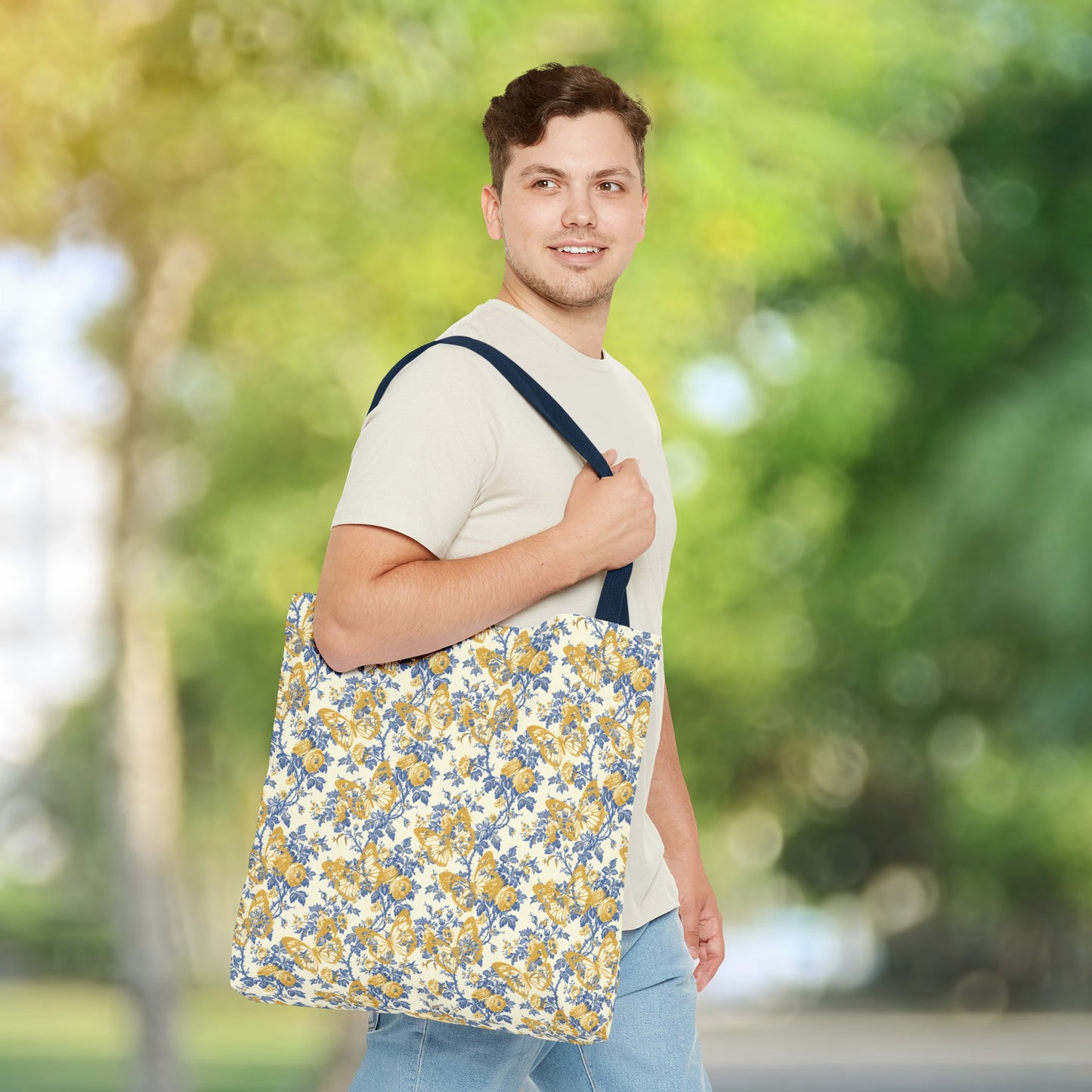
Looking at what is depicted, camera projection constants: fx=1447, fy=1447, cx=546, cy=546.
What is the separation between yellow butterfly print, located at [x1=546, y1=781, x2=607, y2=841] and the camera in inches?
39.1

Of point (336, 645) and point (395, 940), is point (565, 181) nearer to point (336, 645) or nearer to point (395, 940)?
point (336, 645)

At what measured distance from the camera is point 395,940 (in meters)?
1.00

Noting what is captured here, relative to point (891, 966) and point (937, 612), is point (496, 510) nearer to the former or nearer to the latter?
point (937, 612)

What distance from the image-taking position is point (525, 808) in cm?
100

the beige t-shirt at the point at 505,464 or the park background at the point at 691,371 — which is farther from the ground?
the park background at the point at 691,371

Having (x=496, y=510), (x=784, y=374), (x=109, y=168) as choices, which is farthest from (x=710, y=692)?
(x=496, y=510)

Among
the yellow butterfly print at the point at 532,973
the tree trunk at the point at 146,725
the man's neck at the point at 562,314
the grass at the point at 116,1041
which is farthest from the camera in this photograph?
the grass at the point at 116,1041

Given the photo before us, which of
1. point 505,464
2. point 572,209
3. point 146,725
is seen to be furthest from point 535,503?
point 146,725

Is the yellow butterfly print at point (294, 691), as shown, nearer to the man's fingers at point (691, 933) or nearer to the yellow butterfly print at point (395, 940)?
the yellow butterfly print at point (395, 940)

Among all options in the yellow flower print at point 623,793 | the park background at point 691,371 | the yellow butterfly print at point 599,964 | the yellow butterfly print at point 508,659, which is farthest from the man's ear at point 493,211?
the park background at point 691,371

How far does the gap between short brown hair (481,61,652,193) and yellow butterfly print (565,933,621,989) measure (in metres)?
0.60

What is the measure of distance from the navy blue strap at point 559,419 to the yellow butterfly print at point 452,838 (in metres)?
0.18

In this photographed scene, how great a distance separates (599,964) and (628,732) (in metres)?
0.16

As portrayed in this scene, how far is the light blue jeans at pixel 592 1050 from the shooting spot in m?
1.09
